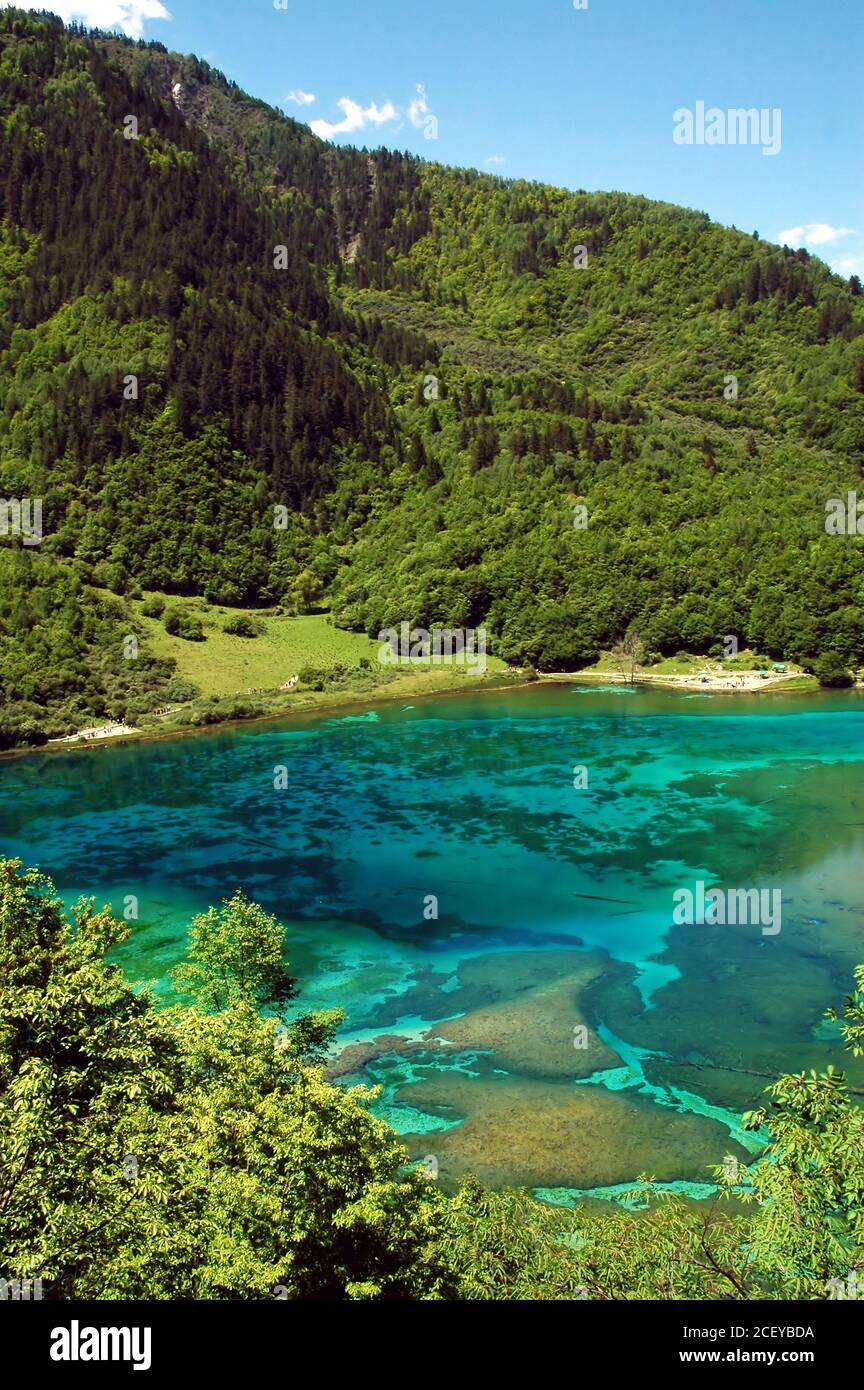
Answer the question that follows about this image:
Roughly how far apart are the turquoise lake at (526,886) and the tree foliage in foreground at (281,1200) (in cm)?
1326

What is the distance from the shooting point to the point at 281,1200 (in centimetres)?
1836

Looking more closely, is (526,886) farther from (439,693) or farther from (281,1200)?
(439,693)

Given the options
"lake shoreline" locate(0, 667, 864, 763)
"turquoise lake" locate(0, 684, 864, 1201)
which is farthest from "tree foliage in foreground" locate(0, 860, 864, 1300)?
"lake shoreline" locate(0, 667, 864, 763)

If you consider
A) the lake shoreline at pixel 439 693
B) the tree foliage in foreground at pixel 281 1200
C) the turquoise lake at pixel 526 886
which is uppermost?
the lake shoreline at pixel 439 693

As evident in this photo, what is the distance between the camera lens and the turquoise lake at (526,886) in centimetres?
3759

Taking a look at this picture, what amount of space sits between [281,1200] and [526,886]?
149 ft

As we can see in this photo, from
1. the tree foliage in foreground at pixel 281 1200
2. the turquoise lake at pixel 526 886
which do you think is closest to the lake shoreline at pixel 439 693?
the turquoise lake at pixel 526 886

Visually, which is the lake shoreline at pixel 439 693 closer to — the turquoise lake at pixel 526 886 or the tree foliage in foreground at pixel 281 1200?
the turquoise lake at pixel 526 886

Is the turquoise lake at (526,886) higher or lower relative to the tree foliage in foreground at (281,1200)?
lower

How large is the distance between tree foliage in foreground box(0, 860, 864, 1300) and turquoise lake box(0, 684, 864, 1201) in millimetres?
13257

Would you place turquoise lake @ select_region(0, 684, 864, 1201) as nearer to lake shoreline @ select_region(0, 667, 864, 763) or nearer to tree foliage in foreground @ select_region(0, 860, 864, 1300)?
lake shoreline @ select_region(0, 667, 864, 763)

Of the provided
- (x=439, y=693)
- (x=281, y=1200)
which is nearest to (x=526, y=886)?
(x=281, y=1200)

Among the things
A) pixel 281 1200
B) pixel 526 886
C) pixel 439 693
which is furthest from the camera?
pixel 439 693
